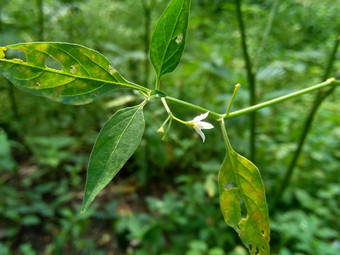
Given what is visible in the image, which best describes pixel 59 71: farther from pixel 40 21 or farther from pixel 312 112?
pixel 40 21

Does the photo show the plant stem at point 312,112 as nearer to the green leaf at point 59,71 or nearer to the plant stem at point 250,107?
the plant stem at point 250,107

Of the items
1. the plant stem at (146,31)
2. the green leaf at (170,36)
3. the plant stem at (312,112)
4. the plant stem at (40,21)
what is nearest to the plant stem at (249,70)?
the plant stem at (312,112)

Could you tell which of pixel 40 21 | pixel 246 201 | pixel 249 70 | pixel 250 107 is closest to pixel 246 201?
pixel 246 201

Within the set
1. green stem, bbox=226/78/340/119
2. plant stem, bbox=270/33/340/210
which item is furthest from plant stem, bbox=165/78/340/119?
plant stem, bbox=270/33/340/210

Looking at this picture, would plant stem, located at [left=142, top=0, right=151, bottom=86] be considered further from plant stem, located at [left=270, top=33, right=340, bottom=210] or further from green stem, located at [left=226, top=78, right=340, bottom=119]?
green stem, located at [left=226, top=78, right=340, bottom=119]

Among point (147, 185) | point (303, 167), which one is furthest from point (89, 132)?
point (303, 167)

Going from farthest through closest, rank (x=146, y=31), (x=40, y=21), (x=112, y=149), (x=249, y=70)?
(x=40, y=21)
(x=146, y=31)
(x=249, y=70)
(x=112, y=149)

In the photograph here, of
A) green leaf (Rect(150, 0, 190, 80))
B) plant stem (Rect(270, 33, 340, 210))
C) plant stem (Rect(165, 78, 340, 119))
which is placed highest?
green leaf (Rect(150, 0, 190, 80))

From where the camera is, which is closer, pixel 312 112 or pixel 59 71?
pixel 59 71
